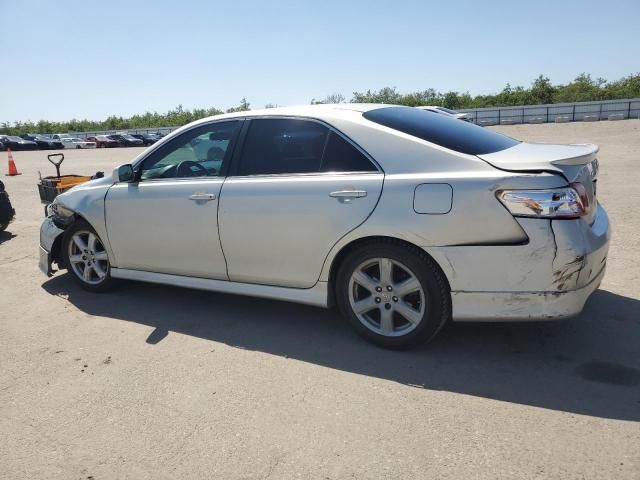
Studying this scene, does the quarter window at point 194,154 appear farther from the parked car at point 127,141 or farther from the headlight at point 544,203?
the parked car at point 127,141

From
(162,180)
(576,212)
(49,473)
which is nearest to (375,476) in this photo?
(49,473)

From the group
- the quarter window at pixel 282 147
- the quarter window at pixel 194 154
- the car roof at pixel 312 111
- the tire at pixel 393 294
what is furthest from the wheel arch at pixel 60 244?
the tire at pixel 393 294

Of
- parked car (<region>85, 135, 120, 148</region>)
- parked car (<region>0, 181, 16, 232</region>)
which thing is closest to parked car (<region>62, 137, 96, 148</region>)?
parked car (<region>85, 135, 120, 148</region>)

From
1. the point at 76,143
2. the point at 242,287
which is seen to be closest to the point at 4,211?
the point at 242,287

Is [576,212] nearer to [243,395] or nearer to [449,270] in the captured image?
[449,270]

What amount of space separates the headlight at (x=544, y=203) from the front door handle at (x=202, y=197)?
2114mm

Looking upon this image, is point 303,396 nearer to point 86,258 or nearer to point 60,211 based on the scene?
point 86,258

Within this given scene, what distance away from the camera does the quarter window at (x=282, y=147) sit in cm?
374

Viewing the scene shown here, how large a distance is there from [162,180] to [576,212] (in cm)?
314

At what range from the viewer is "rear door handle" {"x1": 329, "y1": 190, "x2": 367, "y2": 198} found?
11.2 ft

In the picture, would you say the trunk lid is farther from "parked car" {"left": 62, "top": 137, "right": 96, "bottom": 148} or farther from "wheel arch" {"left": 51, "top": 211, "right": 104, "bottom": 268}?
"parked car" {"left": 62, "top": 137, "right": 96, "bottom": 148}

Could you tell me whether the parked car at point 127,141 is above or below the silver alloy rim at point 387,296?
below

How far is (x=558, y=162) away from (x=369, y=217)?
1.16 m

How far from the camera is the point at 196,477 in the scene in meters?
2.41
